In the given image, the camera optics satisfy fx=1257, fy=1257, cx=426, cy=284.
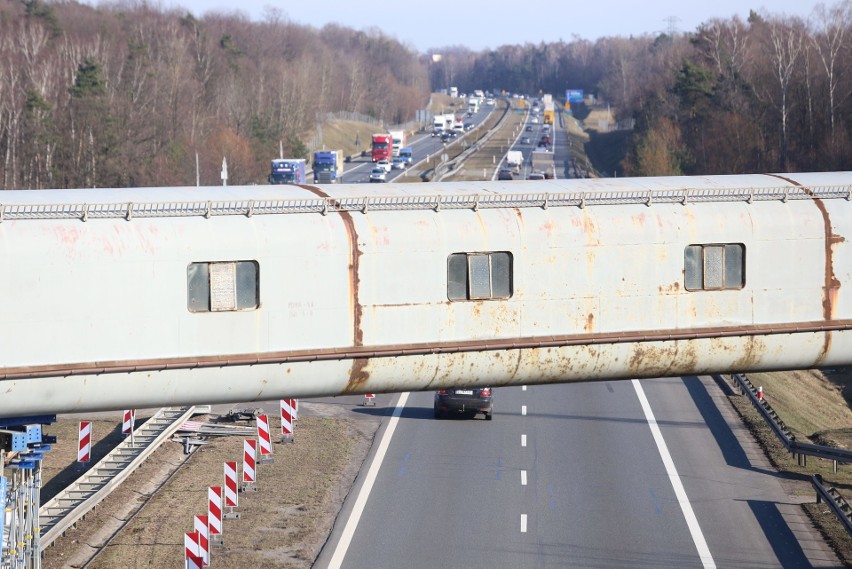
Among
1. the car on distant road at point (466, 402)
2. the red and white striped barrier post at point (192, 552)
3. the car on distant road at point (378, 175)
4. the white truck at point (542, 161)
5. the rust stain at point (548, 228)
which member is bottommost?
the red and white striped barrier post at point (192, 552)

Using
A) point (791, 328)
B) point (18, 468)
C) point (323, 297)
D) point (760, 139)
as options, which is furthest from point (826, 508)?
point (760, 139)

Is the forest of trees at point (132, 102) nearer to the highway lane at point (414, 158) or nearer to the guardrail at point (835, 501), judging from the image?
the highway lane at point (414, 158)

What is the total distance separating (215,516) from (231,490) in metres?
2.14

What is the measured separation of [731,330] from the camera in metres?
16.9

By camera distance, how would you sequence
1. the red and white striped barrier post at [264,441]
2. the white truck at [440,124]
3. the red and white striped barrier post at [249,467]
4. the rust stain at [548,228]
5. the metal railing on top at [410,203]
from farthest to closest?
the white truck at [440,124] → the red and white striped barrier post at [264,441] → the red and white striped barrier post at [249,467] → the rust stain at [548,228] → the metal railing on top at [410,203]

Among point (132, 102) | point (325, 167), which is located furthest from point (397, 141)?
point (132, 102)

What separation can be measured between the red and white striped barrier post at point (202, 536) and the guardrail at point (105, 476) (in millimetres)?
2496

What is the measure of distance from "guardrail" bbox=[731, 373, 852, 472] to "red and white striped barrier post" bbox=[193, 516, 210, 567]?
425 inches

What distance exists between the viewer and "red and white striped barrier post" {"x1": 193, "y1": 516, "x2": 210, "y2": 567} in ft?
67.5

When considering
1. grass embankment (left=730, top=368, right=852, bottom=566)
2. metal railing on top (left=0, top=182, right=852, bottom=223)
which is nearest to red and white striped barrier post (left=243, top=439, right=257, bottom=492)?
grass embankment (left=730, top=368, right=852, bottom=566)

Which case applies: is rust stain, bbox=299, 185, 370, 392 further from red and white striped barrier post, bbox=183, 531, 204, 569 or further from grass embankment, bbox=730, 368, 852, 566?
grass embankment, bbox=730, 368, 852, 566

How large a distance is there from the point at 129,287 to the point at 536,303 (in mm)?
5130

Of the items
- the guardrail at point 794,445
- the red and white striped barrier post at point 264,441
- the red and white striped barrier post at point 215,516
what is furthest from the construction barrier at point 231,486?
the guardrail at point 794,445

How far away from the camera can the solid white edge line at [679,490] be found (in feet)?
74.1
